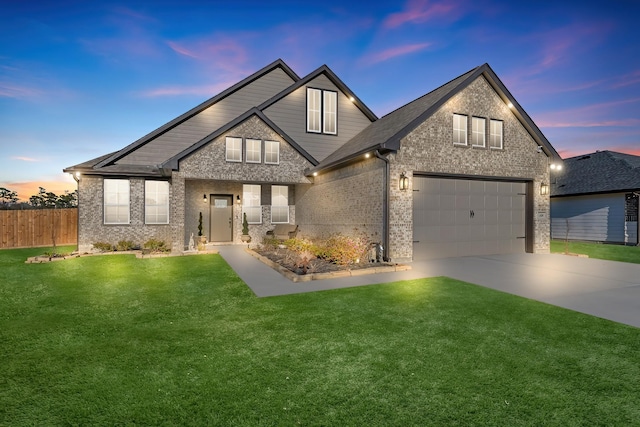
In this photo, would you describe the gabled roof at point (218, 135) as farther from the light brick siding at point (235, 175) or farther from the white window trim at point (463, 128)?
the white window trim at point (463, 128)

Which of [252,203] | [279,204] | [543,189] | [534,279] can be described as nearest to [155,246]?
[252,203]

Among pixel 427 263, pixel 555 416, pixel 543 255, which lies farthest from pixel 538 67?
pixel 555 416

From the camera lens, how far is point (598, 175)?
21.0 metres

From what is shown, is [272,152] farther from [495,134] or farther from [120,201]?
[495,134]

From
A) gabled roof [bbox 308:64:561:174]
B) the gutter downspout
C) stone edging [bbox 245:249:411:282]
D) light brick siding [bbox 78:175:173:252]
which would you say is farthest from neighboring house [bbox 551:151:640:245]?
light brick siding [bbox 78:175:173:252]

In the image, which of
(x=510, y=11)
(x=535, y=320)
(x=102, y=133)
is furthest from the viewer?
(x=102, y=133)

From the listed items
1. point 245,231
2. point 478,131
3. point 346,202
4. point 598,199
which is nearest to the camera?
point 478,131

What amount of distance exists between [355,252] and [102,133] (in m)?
23.4

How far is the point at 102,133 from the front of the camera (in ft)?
77.3

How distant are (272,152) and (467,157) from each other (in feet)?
28.3

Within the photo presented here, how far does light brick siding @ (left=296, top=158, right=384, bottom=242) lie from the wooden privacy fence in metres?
12.4

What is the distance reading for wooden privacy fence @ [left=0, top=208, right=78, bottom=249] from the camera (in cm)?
1538

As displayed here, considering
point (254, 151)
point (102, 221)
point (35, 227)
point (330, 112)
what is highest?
point (330, 112)

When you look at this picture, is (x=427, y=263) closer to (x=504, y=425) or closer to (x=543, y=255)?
(x=543, y=255)
